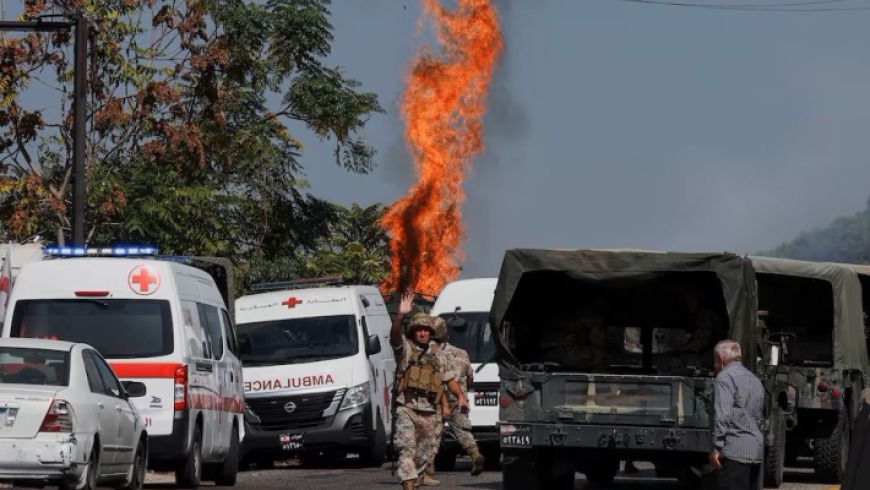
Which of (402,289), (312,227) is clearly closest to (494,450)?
(402,289)

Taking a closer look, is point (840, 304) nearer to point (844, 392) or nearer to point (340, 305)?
point (844, 392)

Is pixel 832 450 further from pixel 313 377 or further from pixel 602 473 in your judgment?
pixel 313 377

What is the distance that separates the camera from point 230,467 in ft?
69.5

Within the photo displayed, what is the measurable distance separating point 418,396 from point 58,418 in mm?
3437

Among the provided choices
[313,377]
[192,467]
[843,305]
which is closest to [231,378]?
[192,467]

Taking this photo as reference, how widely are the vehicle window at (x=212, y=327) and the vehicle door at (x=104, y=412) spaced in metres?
3.27

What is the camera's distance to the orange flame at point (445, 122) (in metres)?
34.7

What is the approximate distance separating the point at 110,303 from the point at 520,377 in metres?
4.34

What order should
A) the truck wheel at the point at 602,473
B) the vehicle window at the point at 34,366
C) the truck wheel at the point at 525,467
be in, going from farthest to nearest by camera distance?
the truck wheel at the point at 602,473 → the truck wheel at the point at 525,467 → the vehicle window at the point at 34,366

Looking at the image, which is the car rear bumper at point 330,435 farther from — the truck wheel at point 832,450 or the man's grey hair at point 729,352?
the man's grey hair at point 729,352

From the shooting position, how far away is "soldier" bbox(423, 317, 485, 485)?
18383mm

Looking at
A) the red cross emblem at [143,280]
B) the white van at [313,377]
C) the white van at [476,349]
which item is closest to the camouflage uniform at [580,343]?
the white van at [476,349]

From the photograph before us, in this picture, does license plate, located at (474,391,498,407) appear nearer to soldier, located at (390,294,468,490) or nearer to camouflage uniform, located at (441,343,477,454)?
camouflage uniform, located at (441,343,477,454)

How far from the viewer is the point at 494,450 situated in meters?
25.2
